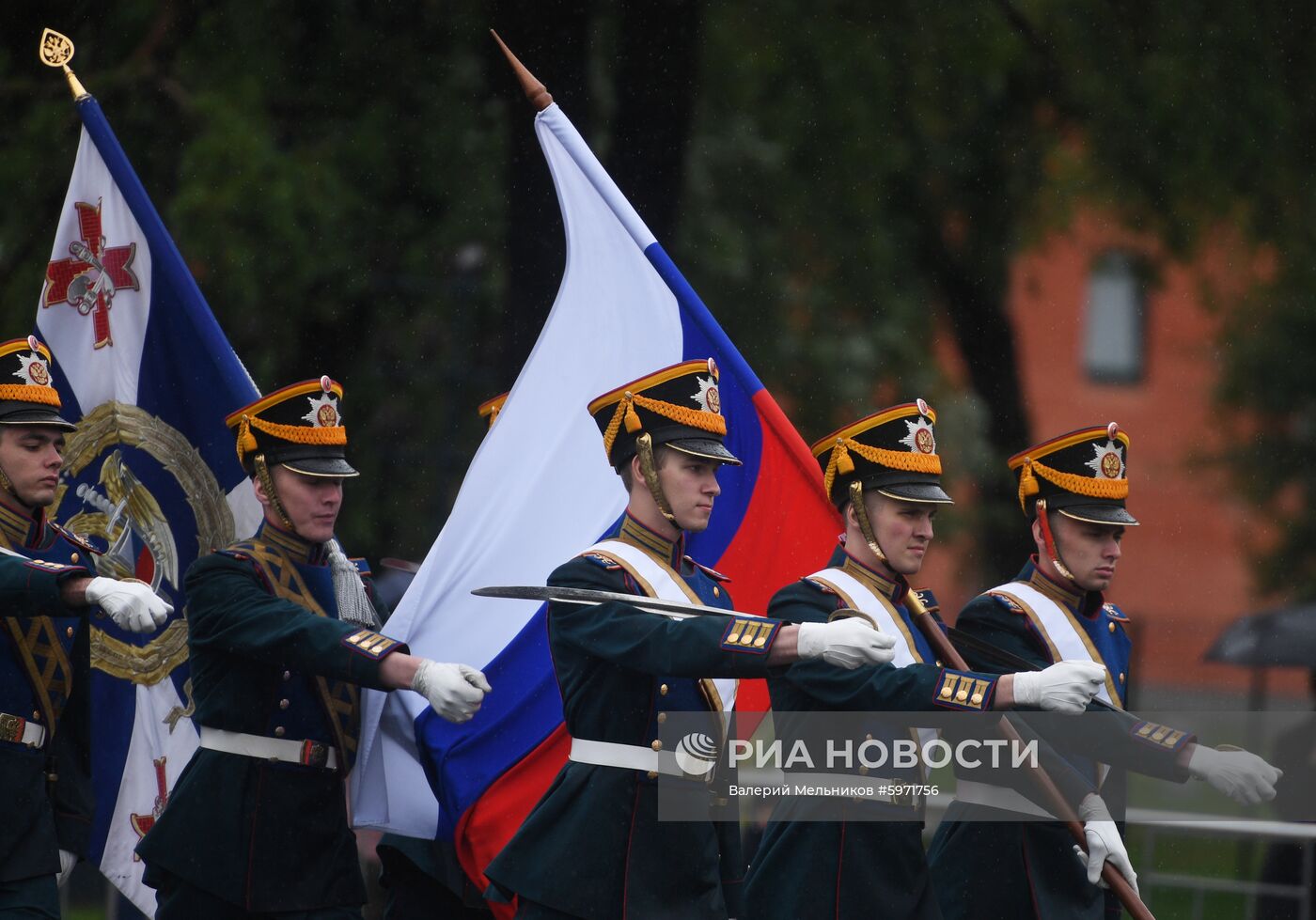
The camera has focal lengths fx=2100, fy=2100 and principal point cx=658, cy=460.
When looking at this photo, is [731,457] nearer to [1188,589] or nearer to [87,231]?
[87,231]

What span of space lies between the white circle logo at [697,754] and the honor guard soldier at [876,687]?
22 cm

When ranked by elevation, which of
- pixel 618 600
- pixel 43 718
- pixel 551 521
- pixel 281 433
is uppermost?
pixel 281 433

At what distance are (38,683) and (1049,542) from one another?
296 centimetres

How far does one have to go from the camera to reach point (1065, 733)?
19.0 feet

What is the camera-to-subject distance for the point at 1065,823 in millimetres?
5590

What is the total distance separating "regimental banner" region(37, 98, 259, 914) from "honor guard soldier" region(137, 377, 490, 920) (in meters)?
0.63

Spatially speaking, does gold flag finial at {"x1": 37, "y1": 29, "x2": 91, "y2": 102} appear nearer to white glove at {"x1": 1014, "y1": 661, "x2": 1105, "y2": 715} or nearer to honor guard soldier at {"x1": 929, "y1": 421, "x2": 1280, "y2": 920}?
honor guard soldier at {"x1": 929, "y1": 421, "x2": 1280, "y2": 920}

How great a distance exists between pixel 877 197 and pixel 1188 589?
1606cm

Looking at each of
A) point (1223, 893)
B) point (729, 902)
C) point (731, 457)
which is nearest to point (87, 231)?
point (731, 457)

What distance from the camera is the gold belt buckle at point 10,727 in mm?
5891

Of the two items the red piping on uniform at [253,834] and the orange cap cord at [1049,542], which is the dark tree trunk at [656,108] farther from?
the red piping on uniform at [253,834]

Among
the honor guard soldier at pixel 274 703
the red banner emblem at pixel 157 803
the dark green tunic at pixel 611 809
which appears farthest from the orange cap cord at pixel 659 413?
the red banner emblem at pixel 157 803

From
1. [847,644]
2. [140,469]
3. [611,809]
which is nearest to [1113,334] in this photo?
[140,469]

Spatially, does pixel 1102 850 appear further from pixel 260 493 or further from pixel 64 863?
pixel 64 863
